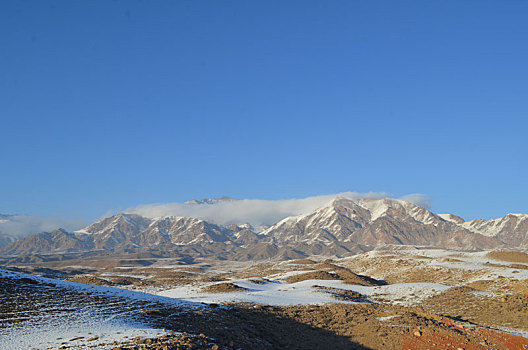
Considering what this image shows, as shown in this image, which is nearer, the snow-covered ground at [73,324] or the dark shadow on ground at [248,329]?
the snow-covered ground at [73,324]

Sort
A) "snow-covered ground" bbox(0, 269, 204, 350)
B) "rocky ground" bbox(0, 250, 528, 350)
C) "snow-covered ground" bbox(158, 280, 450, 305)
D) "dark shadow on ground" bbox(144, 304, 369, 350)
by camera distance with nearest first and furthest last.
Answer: "snow-covered ground" bbox(0, 269, 204, 350) → "rocky ground" bbox(0, 250, 528, 350) → "dark shadow on ground" bbox(144, 304, 369, 350) → "snow-covered ground" bbox(158, 280, 450, 305)

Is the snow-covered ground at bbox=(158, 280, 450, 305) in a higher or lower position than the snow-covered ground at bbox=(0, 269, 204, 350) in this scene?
lower

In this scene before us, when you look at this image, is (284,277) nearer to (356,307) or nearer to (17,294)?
(356,307)

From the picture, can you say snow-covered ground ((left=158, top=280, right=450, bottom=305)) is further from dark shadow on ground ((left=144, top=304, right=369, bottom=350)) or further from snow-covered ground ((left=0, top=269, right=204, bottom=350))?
snow-covered ground ((left=0, top=269, right=204, bottom=350))

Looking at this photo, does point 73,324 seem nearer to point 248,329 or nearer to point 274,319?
point 248,329

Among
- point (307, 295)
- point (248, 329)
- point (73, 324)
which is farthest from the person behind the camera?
point (307, 295)

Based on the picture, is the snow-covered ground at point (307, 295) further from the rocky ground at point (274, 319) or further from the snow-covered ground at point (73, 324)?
the snow-covered ground at point (73, 324)

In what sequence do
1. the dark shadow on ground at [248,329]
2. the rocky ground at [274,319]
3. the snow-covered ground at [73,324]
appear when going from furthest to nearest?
the dark shadow on ground at [248,329], the rocky ground at [274,319], the snow-covered ground at [73,324]

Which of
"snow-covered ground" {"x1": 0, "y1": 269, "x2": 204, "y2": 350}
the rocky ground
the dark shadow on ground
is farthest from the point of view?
the dark shadow on ground

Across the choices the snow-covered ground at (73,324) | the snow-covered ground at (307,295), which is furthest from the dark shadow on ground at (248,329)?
the snow-covered ground at (307,295)

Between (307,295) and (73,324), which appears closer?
(73,324)

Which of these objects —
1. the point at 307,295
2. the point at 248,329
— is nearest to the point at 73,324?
the point at 248,329

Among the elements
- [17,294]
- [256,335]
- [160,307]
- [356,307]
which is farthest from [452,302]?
[17,294]

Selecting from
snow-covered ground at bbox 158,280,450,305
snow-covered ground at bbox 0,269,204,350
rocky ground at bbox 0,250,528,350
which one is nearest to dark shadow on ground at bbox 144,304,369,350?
rocky ground at bbox 0,250,528,350
